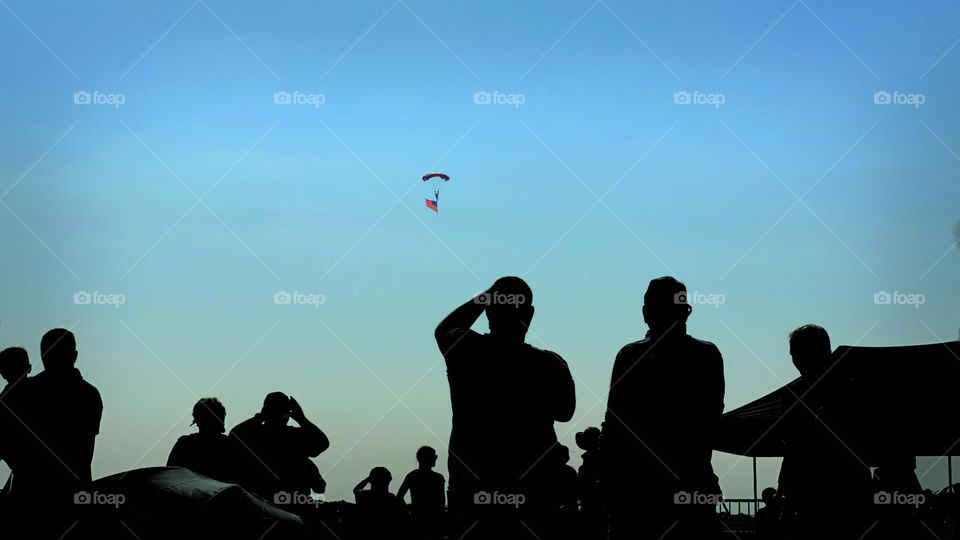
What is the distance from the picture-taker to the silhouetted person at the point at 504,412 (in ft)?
14.6

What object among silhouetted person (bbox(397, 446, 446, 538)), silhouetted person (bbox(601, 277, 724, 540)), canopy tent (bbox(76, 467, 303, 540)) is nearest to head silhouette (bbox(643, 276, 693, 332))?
silhouetted person (bbox(601, 277, 724, 540))

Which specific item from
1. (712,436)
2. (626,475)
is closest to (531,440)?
(626,475)

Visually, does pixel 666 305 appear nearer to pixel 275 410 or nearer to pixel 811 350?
pixel 811 350

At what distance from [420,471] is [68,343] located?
4.12m

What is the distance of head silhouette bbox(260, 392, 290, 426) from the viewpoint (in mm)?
7609

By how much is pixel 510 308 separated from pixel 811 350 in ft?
5.78

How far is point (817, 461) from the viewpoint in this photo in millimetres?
4953

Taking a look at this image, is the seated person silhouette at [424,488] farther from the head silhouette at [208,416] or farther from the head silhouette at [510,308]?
the head silhouette at [510,308]

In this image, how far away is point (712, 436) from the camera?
454cm

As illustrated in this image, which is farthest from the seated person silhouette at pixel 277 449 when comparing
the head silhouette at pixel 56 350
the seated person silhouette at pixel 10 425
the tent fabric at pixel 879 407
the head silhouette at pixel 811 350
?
the head silhouette at pixel 811 350

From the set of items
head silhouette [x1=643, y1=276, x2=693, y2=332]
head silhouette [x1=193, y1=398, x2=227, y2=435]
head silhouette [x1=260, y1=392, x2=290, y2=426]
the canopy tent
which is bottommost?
the canopy tent

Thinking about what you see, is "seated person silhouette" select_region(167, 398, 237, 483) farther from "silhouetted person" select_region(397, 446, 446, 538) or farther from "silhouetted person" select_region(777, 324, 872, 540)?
"silhouetted person" select_region(777, 324, 872, 540)

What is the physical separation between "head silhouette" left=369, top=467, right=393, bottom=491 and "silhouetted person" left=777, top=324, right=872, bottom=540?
199 inches

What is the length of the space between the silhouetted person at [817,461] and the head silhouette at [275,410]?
4026 mm
